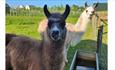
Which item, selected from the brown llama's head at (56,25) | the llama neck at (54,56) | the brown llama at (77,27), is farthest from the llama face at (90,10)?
the llama neck at (54,56)

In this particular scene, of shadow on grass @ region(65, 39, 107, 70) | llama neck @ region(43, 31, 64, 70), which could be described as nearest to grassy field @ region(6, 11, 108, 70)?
shadow on grass @ region(65, 39, 107, 70)

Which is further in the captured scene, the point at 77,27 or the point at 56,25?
the point at 77,27

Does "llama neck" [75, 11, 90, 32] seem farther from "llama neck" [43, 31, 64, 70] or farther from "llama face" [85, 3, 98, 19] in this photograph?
"llama neck" [43, 31, 64, 70]

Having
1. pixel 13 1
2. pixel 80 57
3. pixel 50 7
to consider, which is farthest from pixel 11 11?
pixel 80 57

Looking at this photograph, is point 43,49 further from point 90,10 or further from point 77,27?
point 90,10

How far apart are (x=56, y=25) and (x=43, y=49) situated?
287 mm

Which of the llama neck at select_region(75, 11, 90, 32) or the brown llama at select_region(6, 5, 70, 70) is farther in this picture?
the llama neck at select_region(75, 11, 90, 32)

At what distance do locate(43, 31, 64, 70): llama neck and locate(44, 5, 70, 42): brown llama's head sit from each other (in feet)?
A: 0.18

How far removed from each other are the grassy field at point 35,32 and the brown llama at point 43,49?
0.20 feet

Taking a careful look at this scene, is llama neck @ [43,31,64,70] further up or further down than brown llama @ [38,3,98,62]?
further down

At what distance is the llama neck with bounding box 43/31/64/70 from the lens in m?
3.74

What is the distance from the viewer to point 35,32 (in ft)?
12.5

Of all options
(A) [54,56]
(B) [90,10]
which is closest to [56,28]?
(A) [54,56]
